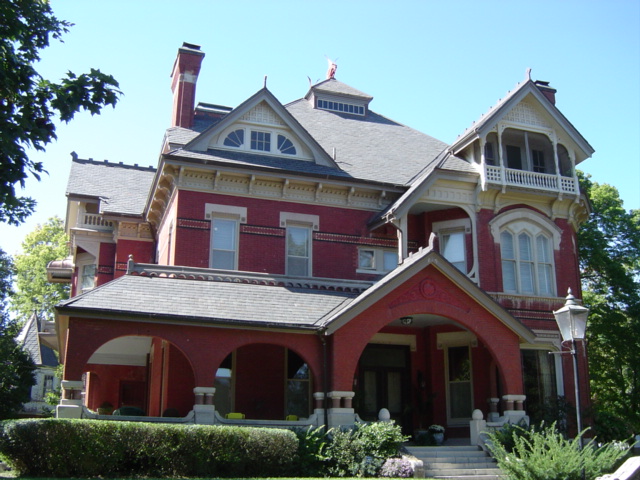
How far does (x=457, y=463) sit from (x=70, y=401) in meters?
9.22

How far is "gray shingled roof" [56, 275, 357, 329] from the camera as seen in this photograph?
674 inches

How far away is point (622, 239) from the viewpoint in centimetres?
3450

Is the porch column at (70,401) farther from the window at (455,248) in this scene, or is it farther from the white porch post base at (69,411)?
the window at (455,248)

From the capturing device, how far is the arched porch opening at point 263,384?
20594mm

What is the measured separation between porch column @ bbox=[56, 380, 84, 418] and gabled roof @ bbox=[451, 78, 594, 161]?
14534 mm

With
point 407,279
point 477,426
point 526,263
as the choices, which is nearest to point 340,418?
point 477,426

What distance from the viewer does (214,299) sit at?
18906mm

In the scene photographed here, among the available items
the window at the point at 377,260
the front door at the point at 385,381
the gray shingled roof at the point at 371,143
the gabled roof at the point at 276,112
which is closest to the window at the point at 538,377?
the front door at the point at 385,381

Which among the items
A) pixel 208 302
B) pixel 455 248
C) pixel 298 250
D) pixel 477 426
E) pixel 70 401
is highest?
pixel 455 248

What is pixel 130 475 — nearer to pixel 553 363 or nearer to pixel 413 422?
pixel 413 422

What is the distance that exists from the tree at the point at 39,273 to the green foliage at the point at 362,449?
3790cm

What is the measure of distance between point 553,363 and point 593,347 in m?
11.3

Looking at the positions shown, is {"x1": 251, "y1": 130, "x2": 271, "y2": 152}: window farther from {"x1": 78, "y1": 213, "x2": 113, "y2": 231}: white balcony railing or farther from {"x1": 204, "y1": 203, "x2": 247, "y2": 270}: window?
{"x1": 78, "y1": 213, "x2": 113, "y2": 231}: white balcony railing

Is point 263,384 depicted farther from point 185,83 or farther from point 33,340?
point 33,340
